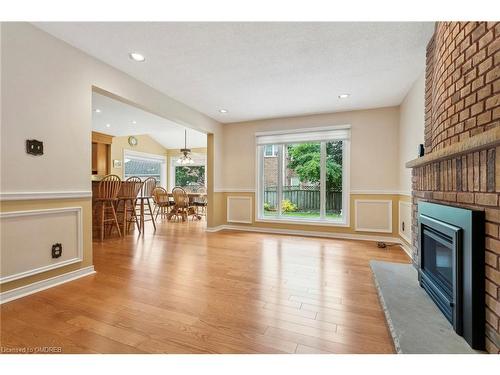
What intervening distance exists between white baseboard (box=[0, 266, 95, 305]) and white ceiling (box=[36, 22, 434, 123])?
226 cm

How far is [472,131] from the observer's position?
1.38 metres

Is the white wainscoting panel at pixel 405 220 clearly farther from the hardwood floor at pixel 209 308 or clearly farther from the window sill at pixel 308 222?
the window sill at pixel 308 222

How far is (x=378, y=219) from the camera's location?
4242 millimetres

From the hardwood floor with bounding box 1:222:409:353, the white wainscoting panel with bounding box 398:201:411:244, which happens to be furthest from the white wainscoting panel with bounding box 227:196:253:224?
the white wainscoting panel with bounding box 398:201:411:244

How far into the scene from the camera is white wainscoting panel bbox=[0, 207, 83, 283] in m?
1.92

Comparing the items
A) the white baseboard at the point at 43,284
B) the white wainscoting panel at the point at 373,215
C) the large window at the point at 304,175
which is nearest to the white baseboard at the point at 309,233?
the white wainscoting panel at the point at 373,215

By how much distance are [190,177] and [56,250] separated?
7519 mm

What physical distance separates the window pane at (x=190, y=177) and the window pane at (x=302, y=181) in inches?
205

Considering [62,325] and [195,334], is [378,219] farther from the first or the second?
[62,325]

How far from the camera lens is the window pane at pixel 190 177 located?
377 inches

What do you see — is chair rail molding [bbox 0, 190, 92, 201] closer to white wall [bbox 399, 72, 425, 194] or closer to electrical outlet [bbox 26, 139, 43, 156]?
electrical outlet [bbox 26, 139, 43, 156]

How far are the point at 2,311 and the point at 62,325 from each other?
1.98 feet

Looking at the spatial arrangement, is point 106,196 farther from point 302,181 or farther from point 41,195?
point 302,181
